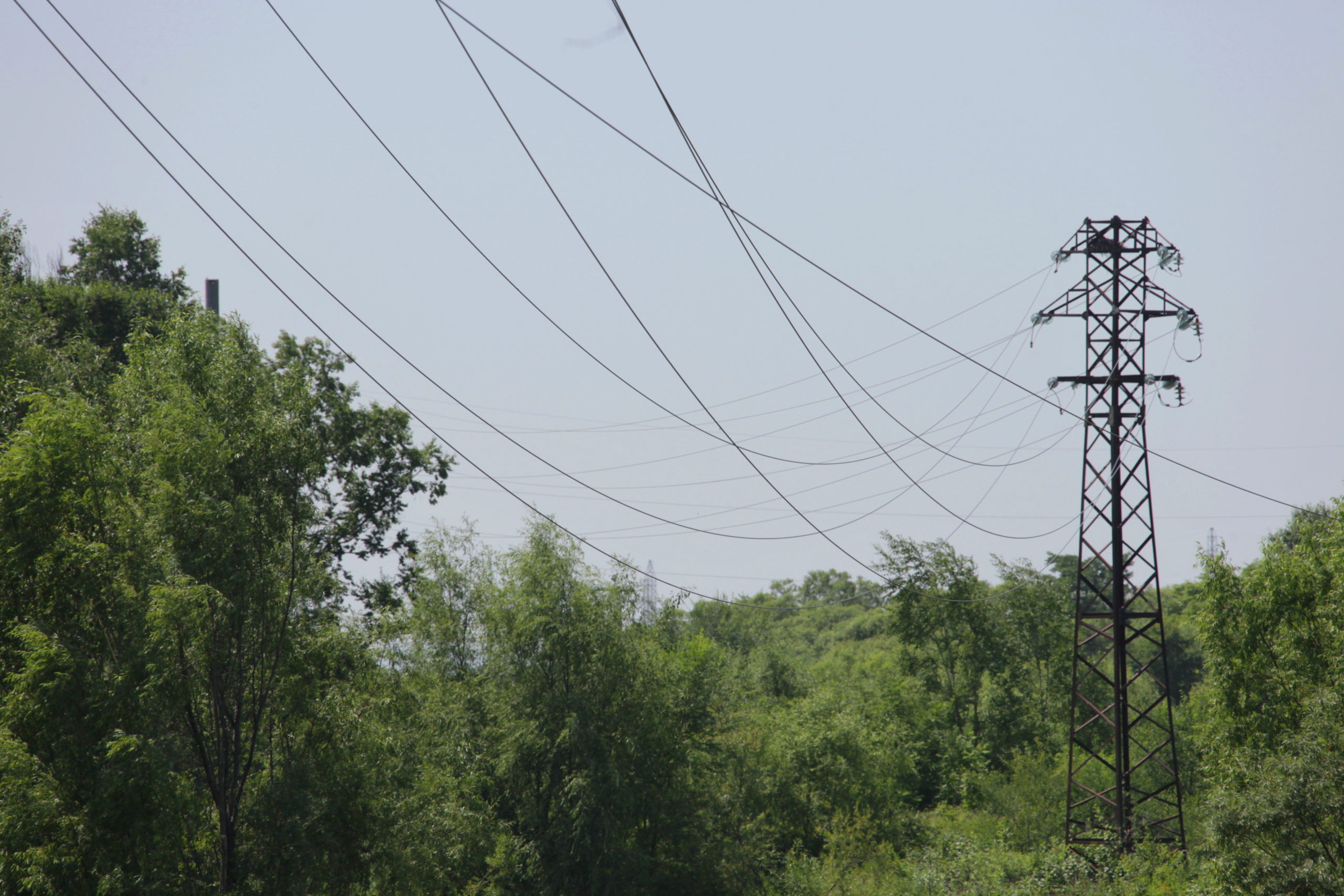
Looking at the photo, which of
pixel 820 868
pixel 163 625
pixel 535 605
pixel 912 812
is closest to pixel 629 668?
pixel 535 605

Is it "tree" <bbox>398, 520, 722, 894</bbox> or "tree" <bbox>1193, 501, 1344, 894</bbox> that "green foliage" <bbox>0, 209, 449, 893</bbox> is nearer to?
"tree" <bbox>398, 520, 722, 894</bbox>

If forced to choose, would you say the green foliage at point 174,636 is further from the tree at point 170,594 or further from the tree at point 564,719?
the tree at point 564,719

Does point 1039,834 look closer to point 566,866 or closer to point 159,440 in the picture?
point 566,866

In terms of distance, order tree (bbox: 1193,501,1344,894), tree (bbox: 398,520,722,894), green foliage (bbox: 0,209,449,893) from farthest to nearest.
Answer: tree (bbox: 398,520,722,894) < tree (bbox: 1193,501,1344,894) < green foliage (bbox: 0,209,449,893)

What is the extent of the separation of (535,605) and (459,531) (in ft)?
15.5

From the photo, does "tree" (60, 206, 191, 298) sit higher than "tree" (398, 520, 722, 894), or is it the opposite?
"tree" (60, 206, 191, 298)

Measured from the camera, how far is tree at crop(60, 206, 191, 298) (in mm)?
29328

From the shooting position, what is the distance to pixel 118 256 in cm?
2972

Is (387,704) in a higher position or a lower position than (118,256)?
lower

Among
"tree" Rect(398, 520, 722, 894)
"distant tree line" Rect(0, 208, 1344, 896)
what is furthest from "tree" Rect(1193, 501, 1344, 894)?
"tree" Rect(398, 520, 722, 894)

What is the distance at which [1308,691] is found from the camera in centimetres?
1867

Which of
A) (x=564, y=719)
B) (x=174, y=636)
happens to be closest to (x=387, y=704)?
(x=174, y=636)

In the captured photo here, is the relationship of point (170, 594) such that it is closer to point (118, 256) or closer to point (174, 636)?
point (174, 636)

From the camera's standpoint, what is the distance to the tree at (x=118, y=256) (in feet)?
96.2
